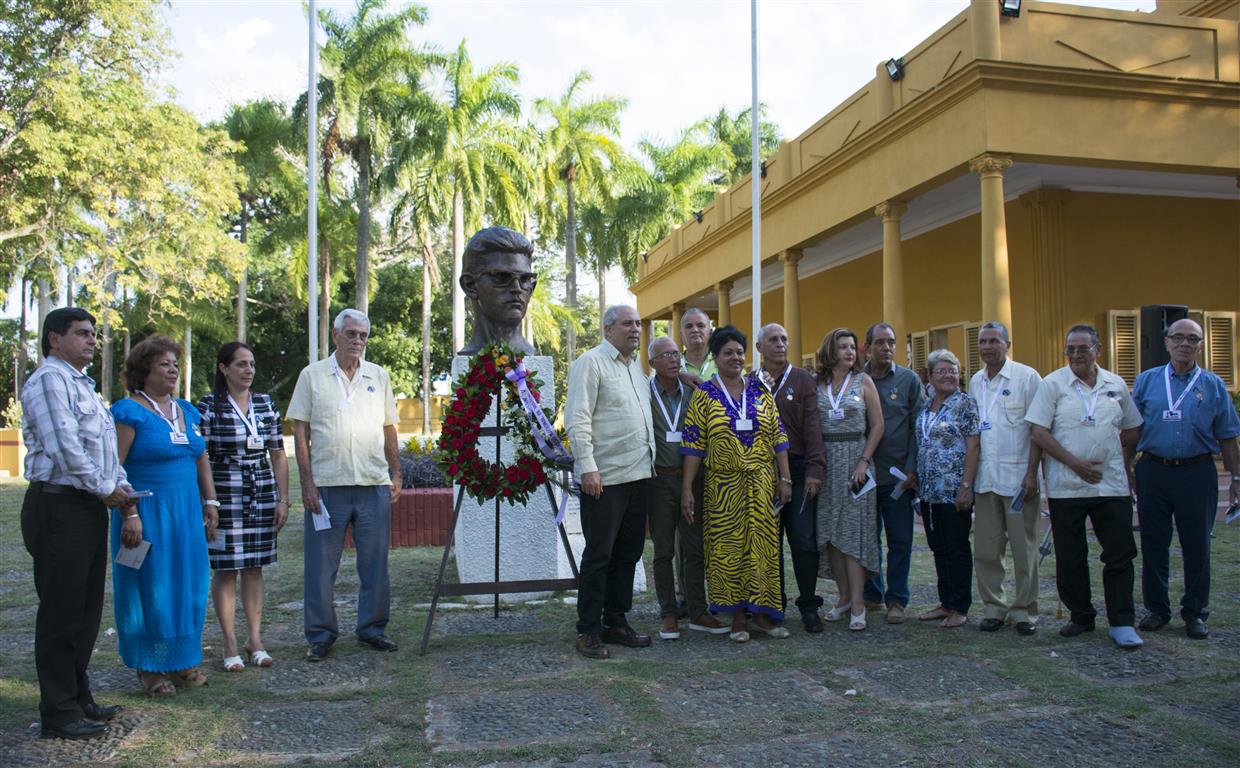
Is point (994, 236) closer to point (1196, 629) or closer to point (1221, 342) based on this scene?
point (1221, 342)

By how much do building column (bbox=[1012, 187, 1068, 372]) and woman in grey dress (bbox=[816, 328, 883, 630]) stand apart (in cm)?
Answer: 930

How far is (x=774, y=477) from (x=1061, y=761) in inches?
88.3

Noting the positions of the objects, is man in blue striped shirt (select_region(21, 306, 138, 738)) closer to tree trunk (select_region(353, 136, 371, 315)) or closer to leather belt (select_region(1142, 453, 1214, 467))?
leather belt (select_region(1142, 453, 1214, 467))

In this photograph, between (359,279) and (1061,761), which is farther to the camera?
(359,279)

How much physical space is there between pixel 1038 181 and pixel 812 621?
10418mm

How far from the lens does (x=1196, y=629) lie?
516 centimetres

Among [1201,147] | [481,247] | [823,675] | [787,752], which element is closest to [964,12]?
[1201,147]

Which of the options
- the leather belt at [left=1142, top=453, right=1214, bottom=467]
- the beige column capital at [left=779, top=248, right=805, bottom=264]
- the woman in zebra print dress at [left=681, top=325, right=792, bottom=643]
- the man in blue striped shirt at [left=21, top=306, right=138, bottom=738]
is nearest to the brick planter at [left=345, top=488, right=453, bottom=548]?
the woman in zebra print dress at [left=681, top=325, right=792, bottom=643]

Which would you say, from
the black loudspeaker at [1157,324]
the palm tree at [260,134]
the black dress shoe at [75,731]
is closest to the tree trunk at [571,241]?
the palm tree at [260,134]

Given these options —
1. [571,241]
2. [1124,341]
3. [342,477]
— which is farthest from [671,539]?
[571,241]

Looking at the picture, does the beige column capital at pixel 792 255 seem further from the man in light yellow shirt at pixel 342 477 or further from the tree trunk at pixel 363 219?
the tree trunk at pixel 363 219

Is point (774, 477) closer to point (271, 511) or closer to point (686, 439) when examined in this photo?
point (686, 439)

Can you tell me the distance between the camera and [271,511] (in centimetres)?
493

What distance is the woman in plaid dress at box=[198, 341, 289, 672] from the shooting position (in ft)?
15.8
